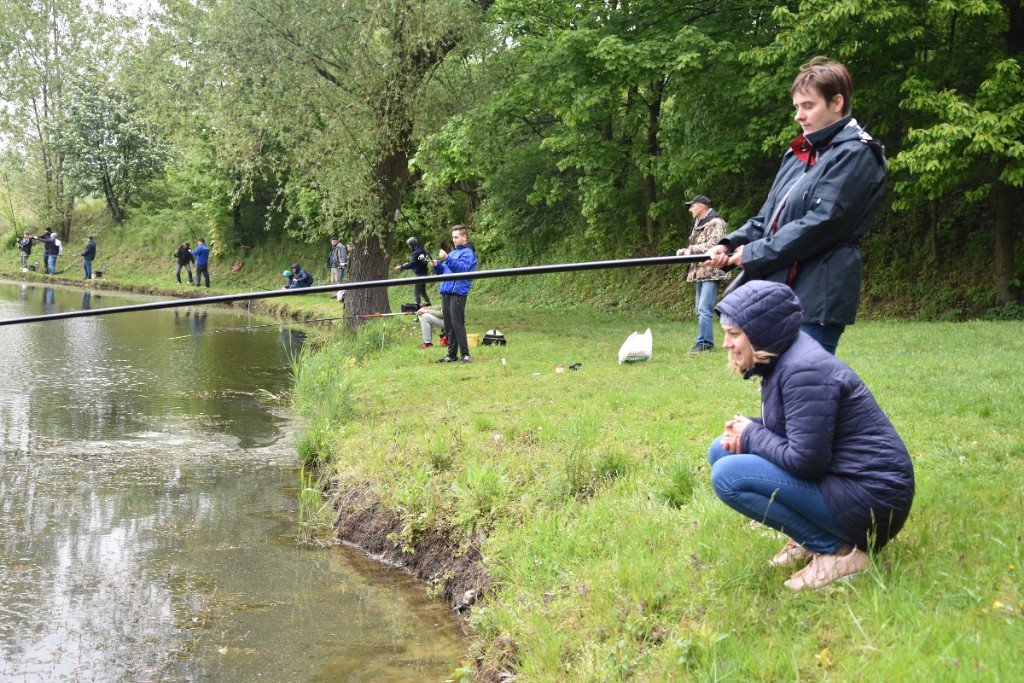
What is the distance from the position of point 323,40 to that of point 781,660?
46.6 ft

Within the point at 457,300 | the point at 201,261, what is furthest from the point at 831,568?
the point at 201,261

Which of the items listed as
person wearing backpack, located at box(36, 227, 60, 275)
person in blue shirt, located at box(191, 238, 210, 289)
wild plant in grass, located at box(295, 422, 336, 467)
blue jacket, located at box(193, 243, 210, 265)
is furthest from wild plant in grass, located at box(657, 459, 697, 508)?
person wearing backpack, located at box(36, 227, 60, 275)

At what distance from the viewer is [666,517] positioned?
5.11 meters

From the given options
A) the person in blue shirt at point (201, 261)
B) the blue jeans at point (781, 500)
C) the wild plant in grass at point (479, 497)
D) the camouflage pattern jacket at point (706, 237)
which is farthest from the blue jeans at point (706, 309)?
the person in blue shirt at point (201, 261)

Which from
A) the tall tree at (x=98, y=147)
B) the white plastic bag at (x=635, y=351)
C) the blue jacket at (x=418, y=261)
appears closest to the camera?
the white plastic bag at (x=635, y=351)

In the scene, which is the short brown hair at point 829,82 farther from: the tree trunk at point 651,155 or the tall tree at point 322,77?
Answer: the tree trunk at point 651,155

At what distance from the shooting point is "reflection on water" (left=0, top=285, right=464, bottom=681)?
5324 mm

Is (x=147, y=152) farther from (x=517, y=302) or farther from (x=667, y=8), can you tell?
(x=667, y=8)

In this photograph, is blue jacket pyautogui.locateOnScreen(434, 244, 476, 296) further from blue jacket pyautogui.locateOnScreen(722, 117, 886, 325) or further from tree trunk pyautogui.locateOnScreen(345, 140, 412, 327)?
blue jacket pyautogui.locateOnScreen(722, 117, 886, 325)

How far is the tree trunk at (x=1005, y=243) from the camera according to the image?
16.0 m

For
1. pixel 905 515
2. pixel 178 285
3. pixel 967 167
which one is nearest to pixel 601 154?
pixel 967 167

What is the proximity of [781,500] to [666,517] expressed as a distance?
4.37 feet

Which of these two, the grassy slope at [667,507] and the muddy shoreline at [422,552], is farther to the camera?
the muddy shoreline at [422,552]

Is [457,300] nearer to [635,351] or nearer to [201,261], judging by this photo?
[635,351]
